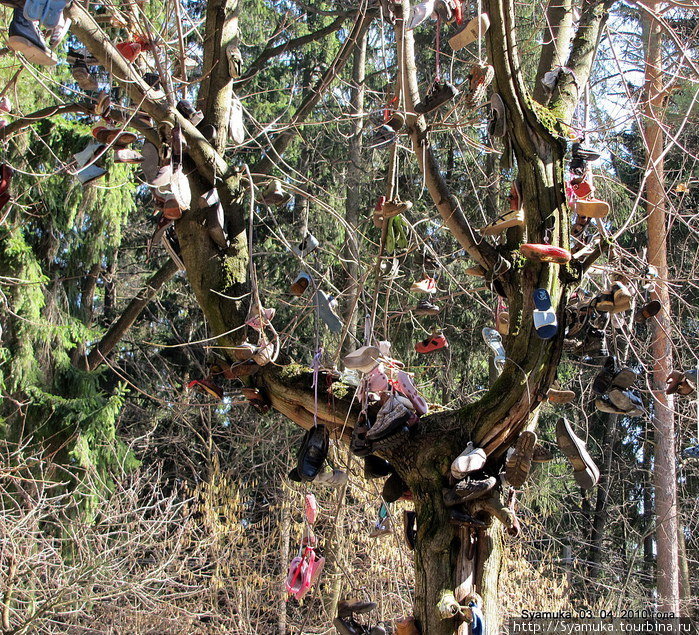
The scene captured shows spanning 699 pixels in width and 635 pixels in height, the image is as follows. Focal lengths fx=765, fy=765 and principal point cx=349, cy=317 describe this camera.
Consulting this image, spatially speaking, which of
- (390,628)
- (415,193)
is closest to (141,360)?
(415,193)

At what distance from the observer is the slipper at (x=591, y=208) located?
3202 mm

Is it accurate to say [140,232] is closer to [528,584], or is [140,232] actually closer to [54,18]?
[528,584]

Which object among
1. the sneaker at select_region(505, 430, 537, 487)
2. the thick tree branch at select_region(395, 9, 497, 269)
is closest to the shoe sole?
the thick tree branch at select_region(395, 9, 497, 269)

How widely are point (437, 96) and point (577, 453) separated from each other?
4.85ft

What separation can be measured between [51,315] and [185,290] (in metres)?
3.30

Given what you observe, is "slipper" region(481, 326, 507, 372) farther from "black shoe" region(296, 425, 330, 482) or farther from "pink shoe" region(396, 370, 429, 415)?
"black shoe" region(296, 425, 330, 482)

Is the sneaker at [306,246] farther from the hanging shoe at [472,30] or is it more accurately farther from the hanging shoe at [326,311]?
the hanging shoe at [472,30]

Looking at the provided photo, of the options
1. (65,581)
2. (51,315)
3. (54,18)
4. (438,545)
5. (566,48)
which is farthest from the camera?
(51,315)

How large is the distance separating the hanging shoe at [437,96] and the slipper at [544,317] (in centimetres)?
83

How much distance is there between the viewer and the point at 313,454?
3.12 metres

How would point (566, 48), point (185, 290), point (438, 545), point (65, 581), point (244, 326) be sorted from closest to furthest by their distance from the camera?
point (438, 545), point (244, 326), point (566, 48), point (65, 581), point (185, 290)

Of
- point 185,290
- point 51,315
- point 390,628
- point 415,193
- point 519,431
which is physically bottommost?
point 390,628

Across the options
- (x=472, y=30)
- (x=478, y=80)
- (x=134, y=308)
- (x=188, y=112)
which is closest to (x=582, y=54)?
(x=472, y=30)

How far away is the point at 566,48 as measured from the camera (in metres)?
3.73
